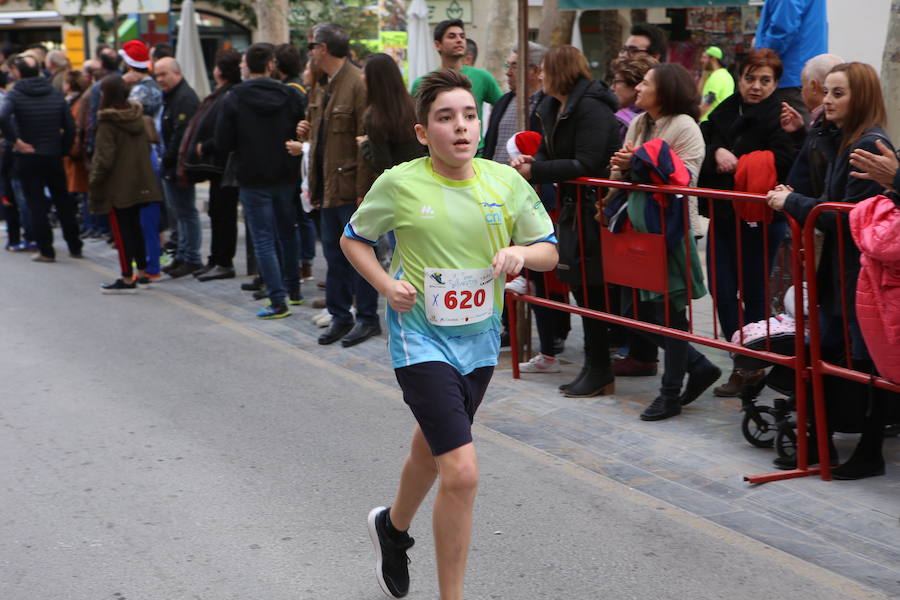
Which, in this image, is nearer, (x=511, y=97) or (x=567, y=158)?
(x=567, y=158)

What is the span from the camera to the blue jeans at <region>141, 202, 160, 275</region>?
10.7m

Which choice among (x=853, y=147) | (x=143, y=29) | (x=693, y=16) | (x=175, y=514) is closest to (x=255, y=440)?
(x=175, y=514)

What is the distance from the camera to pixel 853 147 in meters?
5.08

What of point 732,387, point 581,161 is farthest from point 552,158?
point 732,387

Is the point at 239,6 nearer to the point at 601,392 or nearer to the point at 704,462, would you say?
the point at 601,392

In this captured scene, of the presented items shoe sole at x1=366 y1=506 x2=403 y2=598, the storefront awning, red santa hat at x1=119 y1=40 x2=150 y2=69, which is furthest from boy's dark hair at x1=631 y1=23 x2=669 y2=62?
red santa hat at x1=119 y1=40 x2=150 y2=69

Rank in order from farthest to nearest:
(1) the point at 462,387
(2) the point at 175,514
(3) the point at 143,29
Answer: (3) the point at 143,29 < (2) the point at 175,514 < (1) the point at 462,387

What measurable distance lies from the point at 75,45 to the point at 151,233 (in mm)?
27004

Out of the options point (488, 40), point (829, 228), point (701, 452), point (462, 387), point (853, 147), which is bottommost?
point (701, 452)

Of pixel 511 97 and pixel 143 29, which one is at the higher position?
pixel 143 29

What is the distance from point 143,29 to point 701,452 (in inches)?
1191

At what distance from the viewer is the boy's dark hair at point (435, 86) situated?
12.2 ft

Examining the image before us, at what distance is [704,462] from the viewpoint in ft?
17.9

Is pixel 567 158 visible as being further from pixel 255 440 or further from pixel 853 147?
pixel 255 440
